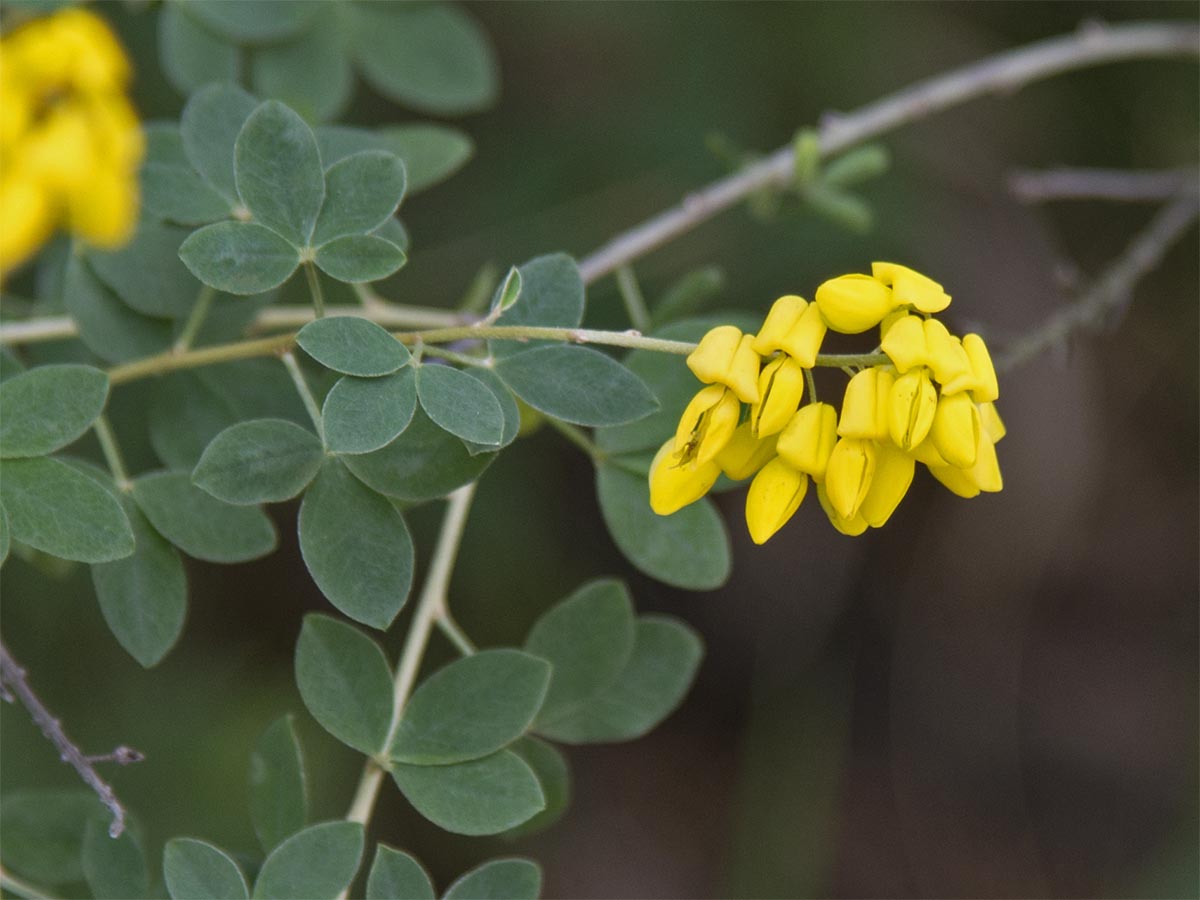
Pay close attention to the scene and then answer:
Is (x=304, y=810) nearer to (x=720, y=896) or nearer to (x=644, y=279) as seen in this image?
(x=644, y=279)

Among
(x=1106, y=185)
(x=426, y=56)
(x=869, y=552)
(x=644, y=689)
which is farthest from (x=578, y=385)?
(x=869, y=552)

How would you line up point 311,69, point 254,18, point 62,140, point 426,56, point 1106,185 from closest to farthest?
point 62,140, point 254,18, point 311,69, point 426,56, point 1106,185

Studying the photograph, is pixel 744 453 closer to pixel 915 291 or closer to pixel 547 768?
pixel 915 291

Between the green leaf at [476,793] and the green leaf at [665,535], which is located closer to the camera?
the green leaf at [476,793]

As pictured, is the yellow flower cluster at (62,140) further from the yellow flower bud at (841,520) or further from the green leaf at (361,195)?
the yellow flower bud at (841,520)

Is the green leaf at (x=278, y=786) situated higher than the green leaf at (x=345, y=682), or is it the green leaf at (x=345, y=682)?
the green leaf at (x=345, y=682)

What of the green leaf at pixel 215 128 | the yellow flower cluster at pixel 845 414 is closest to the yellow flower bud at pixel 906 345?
the yellow flower cluster at pixel 845 414

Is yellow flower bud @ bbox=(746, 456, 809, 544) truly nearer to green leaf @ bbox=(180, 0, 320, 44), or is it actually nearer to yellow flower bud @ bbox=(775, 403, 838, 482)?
yellow flower bud @ bbox=(775, 403, 838, 482)
